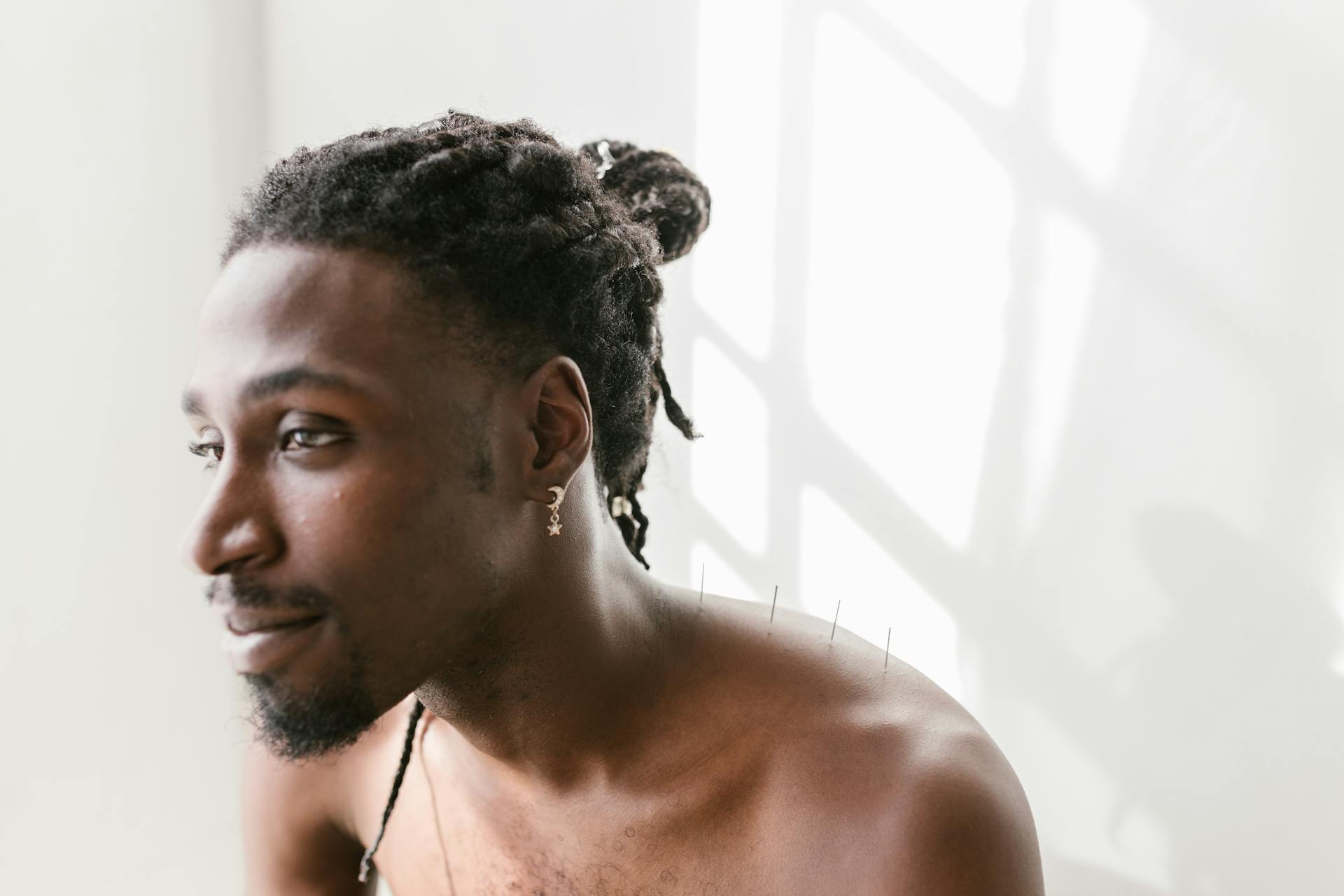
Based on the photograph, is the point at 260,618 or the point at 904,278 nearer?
the point at 260,618

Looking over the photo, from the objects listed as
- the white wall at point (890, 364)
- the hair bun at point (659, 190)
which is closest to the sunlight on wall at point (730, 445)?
the white wall at point (890, 364)

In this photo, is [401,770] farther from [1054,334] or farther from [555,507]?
[1054,334]

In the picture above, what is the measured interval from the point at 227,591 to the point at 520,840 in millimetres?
447

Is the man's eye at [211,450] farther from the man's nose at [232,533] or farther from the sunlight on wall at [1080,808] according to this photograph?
the sunlight on wall at [1080,808]

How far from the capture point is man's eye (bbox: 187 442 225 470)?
104 centimetres

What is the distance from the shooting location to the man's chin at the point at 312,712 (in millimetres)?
973

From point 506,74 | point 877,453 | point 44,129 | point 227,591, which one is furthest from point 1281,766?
point 44,129

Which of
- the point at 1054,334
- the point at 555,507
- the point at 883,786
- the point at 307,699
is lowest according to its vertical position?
the point at 883,786

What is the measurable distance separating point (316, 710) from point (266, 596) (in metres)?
0.11

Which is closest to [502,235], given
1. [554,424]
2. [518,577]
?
[554,424]

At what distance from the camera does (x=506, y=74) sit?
1.83m

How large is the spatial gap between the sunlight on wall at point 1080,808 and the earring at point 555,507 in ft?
2.33

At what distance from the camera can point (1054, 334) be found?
1.39m

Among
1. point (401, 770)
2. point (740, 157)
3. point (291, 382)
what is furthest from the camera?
point (740, 157)
